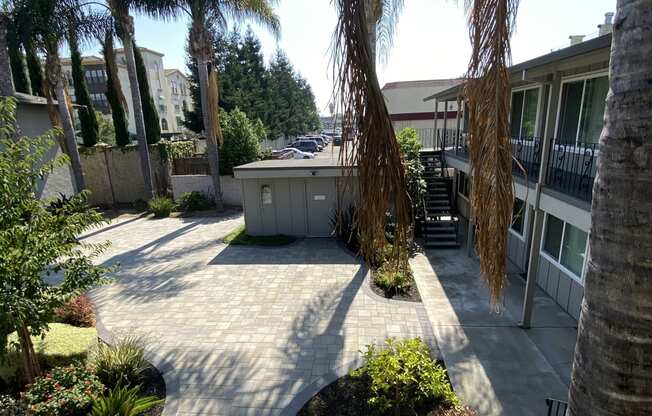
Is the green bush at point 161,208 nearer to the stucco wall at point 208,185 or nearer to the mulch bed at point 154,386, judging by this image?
the stucco wall at point 208,185

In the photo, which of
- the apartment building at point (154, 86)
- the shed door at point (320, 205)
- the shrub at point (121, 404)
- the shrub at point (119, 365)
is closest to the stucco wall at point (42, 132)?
the shed door at point (320, 205)

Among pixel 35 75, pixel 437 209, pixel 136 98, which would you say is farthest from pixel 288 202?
pixel 35 75

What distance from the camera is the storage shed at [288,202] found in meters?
11.9

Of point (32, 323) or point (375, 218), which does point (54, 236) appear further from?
point (375, 218)

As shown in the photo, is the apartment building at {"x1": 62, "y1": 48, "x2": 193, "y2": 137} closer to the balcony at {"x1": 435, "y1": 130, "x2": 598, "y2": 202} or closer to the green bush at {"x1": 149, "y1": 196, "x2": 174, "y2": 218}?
the green bush at {"x1": 149, "y1": 196, "x2": 174, "y2": 218}

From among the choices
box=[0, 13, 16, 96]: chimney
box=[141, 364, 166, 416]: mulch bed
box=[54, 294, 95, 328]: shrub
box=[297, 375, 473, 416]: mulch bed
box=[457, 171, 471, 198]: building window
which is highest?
box=[0, 13, 16, 96]: chimney

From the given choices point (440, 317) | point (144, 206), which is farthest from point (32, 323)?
point (144, 206)

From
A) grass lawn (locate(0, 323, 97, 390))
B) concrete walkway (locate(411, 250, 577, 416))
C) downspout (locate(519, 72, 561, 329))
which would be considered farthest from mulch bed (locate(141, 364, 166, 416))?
downspout (locate(519, 72, 561, 329))

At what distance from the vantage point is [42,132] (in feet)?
44.5

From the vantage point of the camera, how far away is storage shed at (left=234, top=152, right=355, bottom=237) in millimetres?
11867

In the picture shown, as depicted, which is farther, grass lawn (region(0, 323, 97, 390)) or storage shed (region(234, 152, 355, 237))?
storage shed (region(234, 152, 355, 237))

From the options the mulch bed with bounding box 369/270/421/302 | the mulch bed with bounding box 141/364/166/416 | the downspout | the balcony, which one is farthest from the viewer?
the mulch bed with bounding box 369/270/421/302

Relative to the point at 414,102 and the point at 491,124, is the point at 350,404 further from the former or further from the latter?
the point at 414,102

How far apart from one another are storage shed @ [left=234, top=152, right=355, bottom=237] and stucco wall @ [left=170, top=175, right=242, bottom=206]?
5.05 metres
